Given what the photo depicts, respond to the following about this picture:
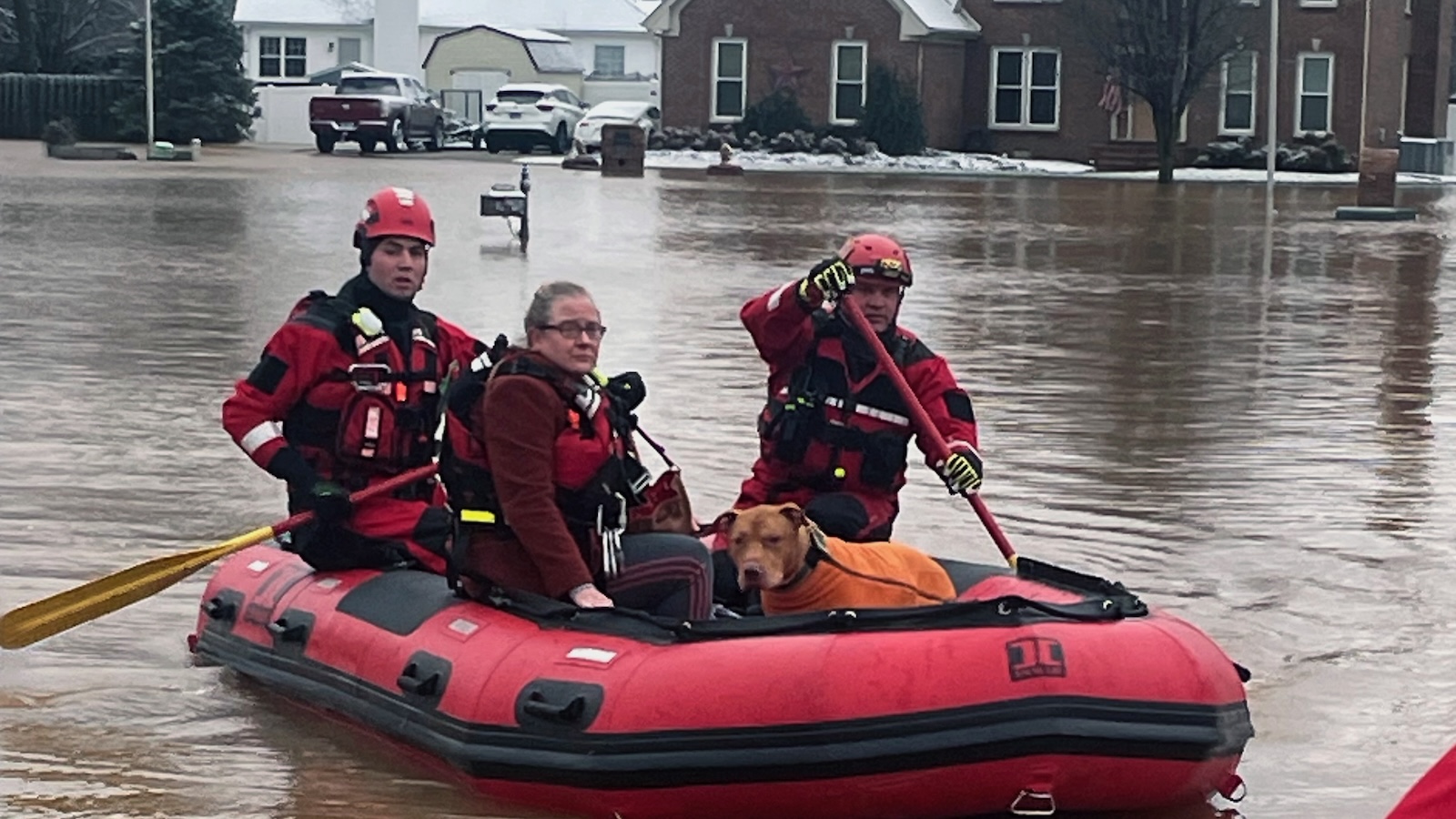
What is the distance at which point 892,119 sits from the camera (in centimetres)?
5212

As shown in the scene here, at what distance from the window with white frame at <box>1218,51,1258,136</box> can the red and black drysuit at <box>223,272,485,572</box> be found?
150 feet

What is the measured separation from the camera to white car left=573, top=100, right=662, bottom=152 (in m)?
53.2

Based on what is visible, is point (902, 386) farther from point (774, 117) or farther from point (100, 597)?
point (774, 117)

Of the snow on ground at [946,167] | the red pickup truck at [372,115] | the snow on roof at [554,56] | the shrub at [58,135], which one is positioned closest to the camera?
the shrub at [58,135]

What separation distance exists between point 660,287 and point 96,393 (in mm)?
7689

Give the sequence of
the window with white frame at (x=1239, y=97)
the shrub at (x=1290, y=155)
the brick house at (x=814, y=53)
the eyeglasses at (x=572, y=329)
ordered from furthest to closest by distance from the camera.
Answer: the brick house at (x=814, y=53) → the window with white frame at (x=1239, y=97) → the shrub at (x=1290, y=155) → the eyeglasses at (x=572, y=329)

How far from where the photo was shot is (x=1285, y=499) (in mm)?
11766

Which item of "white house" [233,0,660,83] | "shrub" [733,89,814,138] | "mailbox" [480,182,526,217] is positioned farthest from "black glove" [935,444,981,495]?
"white house" [233,0,660,83]

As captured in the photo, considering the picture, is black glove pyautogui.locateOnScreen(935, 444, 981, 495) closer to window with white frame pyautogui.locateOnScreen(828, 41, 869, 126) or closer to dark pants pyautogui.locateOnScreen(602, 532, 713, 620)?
dark pants pyautogui.locateOnScreen(602, 532, 713, 620)

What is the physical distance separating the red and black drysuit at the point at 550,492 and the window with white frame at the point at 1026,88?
47444 millimetres

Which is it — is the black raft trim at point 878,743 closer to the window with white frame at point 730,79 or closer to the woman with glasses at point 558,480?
the woman with glasses at point 558,480

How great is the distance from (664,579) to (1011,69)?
48.2 metres

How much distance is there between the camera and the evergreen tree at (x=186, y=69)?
52688mm

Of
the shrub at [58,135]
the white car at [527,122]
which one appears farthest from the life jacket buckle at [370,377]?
the white car at [527,122]
